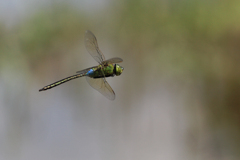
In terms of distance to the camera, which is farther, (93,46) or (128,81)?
(128,81)

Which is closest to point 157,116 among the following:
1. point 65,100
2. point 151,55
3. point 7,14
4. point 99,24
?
point 151,55

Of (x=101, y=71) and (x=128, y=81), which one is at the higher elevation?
(x=128, y=81)

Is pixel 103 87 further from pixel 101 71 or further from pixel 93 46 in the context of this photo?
pixel 93 46

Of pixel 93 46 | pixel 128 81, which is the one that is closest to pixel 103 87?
pixel 93 46

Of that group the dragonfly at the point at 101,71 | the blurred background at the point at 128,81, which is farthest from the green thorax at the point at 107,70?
the blurred background at the point at 128,81

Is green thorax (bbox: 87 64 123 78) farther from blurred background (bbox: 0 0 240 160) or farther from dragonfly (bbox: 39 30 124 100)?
blurred background (bbox: 0 0 240 160)

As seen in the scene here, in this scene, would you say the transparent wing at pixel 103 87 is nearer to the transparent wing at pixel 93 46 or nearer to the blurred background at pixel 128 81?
the transparent wing at pixel 93 46

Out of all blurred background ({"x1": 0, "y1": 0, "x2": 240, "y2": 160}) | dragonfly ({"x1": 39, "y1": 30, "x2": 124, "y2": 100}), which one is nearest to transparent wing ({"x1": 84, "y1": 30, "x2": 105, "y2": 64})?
dragonfly ({"x1": 39, "y1": 30, "x2": 124, "y2": 100})

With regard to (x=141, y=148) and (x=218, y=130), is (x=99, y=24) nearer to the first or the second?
(x=141, y=148)
